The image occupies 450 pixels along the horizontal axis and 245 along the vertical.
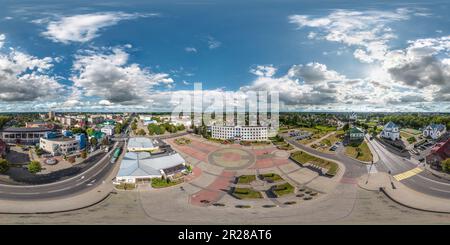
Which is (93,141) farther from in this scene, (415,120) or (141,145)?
(415,120)

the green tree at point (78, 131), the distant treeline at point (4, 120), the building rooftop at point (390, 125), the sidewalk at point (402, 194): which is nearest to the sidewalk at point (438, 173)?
the sidewalk at point (402, 194)

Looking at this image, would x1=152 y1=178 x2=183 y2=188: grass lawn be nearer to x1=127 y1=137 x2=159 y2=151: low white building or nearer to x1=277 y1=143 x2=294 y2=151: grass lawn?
x1=127 y1=137 x2=159 y2=151: low white building

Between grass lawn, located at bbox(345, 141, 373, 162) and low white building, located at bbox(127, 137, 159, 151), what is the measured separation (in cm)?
345

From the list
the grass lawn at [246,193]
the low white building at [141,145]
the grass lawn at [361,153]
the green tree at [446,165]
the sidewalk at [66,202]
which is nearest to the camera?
the grass lawn at [246,193]

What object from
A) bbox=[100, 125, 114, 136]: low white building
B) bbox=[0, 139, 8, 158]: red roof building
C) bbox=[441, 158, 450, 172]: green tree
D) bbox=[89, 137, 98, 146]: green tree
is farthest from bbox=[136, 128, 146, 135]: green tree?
bbox=[441, 158, 450, 172]: green tree

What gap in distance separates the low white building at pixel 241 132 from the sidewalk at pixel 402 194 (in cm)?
194

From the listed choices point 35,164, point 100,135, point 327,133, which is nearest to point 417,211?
point 327,133

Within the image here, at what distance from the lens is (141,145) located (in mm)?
3545

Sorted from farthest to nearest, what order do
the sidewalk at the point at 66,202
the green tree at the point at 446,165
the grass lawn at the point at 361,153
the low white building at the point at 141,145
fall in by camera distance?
the green tree at the point at 446,165
the grass lawn at the point at 361,153
the low white building at the point at 141,145
the sidewalk at the point at 66,202

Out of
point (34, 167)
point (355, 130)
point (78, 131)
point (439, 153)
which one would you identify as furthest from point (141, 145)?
point (439, 153)

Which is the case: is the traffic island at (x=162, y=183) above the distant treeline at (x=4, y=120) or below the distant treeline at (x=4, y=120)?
below

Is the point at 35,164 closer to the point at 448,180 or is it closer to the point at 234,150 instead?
the point at 234,150

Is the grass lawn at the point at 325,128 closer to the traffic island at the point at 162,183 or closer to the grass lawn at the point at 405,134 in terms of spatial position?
the grass lawn at the point at 405,134

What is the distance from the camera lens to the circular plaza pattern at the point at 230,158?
3461mm
